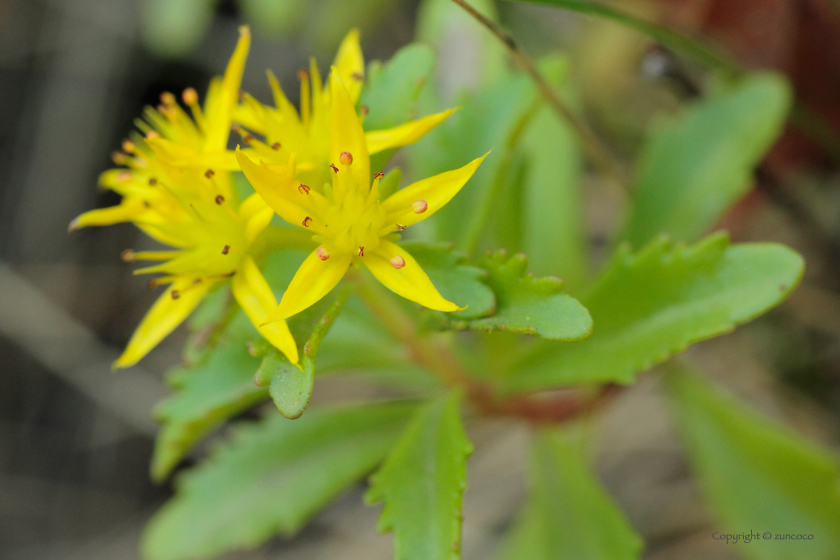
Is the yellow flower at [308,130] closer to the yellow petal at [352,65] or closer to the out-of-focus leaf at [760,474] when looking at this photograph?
the yellow petal at [352,65]

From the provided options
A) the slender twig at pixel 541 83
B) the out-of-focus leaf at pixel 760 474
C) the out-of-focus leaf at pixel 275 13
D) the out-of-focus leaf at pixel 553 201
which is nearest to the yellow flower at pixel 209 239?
the slender twig at pixel 541 83

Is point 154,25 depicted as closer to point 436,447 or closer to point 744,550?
point 436,447

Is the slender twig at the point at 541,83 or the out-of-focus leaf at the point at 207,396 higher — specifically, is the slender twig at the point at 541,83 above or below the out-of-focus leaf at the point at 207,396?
above

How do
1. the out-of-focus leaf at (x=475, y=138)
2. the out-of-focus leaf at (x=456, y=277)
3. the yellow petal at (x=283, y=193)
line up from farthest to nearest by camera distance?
the out-of-focus leaf at (x=475, y=138) < the out-of-focus leaf at (x=456, y=277) < the yellow petal at (x=283, y=193)

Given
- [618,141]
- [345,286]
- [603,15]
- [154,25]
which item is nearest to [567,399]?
[345,286]

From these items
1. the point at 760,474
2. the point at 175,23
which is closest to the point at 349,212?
the point at 760,474

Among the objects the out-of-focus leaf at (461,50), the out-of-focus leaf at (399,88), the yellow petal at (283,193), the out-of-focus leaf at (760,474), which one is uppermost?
the out-of-focus leaf at (461,50)

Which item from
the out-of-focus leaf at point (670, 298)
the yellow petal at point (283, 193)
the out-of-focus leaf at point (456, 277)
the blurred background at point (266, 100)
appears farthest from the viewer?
the blurred background at point (266, 100)
